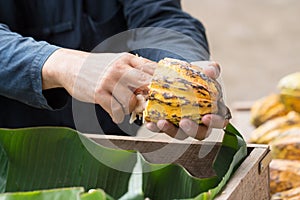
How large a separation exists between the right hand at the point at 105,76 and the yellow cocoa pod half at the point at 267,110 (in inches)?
35.3

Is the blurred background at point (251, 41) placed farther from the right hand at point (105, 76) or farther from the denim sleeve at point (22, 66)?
the right hand at point (105, 76)

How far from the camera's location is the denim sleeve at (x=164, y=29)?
4.65 feet

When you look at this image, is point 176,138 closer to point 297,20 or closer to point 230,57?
point 230,57

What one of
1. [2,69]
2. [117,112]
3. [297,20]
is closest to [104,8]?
[2,69]

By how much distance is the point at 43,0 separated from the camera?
1.50 m

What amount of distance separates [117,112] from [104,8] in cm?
58

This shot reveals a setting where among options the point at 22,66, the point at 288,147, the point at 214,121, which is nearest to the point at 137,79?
the point at 214,121

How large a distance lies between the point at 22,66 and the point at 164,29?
1.44 feet

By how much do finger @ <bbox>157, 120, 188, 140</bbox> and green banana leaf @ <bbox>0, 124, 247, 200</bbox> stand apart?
7 cm

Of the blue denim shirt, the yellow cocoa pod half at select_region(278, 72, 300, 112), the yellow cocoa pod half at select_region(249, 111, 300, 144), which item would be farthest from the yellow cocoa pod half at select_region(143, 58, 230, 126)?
the yellow cocoa pod half at select_region(278, 72, 300, 112)

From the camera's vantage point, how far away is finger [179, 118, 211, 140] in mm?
1005

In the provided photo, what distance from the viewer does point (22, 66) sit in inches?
46.1

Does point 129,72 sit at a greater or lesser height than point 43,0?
greater

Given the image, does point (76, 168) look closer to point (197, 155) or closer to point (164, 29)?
point (197, 155)
